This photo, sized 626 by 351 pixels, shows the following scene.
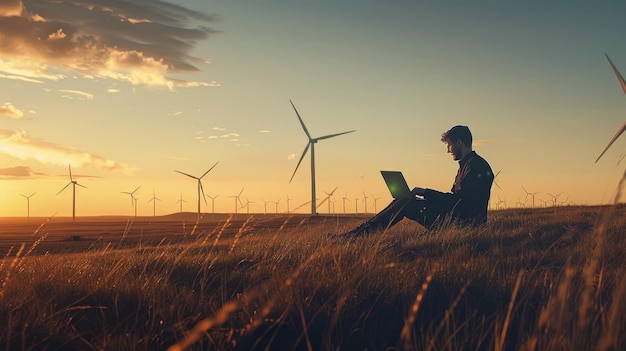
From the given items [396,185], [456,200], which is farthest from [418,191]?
[456,200]

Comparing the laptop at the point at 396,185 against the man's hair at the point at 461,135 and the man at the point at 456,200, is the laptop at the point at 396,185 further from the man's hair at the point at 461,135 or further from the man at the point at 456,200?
the man's hair at the point at 461,135

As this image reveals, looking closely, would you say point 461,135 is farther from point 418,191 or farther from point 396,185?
point 396,185

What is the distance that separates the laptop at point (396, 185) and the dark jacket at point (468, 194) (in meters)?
0.38

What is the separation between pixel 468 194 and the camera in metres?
11.7

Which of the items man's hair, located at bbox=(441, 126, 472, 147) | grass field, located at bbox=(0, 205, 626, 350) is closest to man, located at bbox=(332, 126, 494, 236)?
man's hair, located at bbox=(441, 126, 472, 147)

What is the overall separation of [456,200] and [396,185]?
1.31m

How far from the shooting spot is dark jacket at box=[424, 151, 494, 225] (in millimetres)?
11438

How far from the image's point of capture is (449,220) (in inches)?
454

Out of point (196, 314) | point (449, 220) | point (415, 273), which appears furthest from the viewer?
point (449, 220)

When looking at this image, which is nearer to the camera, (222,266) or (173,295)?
(173,295)

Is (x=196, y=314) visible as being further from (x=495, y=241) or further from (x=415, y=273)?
(x=495, y=241)

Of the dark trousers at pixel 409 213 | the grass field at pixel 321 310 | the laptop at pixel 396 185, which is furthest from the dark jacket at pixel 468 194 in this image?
the grass field at pixel 321 310

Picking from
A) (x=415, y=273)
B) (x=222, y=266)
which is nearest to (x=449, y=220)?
(x=222, y=266)

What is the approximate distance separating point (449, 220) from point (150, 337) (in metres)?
8.16
